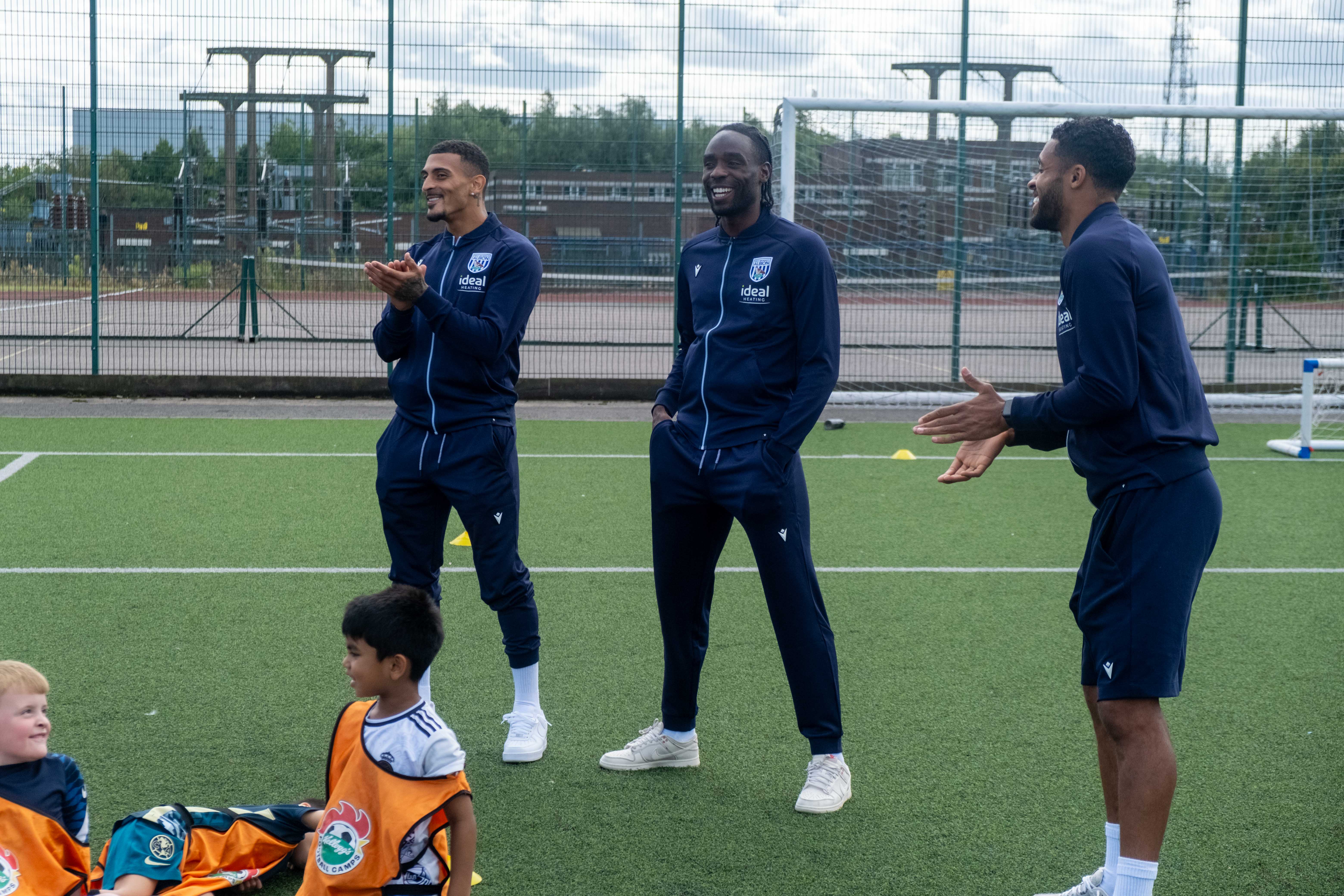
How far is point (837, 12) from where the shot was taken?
12.1 meters

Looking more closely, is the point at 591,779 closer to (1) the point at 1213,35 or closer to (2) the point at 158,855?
(2) the point at 158,855

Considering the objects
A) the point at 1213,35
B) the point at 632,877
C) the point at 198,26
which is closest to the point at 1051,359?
the point at 1213,35

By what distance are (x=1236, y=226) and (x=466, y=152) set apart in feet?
35.3

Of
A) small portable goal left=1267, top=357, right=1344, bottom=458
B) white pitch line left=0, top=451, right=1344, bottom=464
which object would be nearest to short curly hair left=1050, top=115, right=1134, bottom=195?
white pitch line left=0, top=451, right=1344, bottom=464

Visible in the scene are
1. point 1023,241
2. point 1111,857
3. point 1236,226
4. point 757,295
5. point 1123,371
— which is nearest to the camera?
point 1123,371

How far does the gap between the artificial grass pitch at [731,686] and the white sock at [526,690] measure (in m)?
0.16

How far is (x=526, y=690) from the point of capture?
4316mm

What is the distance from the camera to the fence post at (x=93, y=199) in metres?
11.8

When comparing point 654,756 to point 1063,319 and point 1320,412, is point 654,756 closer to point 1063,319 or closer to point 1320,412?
point 1063,319

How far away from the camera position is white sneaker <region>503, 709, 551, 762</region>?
4199 mm

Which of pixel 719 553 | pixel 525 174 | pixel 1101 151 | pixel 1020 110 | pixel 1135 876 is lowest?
pixel 1135 876

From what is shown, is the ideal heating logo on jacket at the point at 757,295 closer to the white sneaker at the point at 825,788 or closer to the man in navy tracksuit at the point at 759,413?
the man in navy tracksuit at the point at 759,413

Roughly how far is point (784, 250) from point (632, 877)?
5.91 feet

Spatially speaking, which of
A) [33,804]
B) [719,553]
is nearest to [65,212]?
[719,553]
